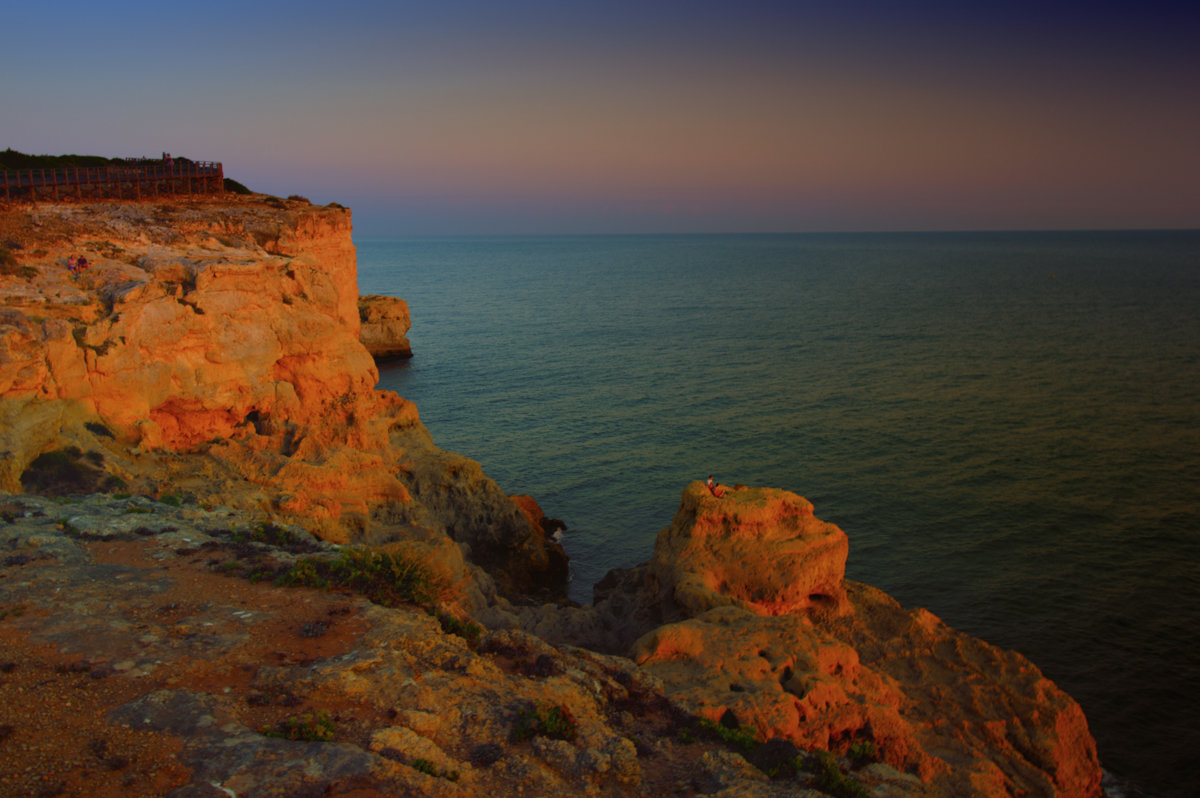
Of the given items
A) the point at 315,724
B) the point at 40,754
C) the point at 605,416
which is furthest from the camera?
the point at 605,416

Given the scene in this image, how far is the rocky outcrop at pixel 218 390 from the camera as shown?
784 inches

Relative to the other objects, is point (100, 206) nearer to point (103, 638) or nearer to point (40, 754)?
point (103, 638)

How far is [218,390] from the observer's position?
24.2m

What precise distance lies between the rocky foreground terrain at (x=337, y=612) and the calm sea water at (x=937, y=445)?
21.6ft

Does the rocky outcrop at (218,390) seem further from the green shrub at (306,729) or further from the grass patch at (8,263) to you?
the green shrub at (306,729)

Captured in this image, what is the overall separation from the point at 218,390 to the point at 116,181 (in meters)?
18.9

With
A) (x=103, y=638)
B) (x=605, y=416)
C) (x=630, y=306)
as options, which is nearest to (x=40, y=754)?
(x=103, y=638)

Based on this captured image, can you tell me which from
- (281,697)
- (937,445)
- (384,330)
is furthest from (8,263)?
(384,330)

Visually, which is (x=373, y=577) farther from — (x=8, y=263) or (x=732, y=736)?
(x=8, y=263)

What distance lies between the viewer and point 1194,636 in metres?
24.2

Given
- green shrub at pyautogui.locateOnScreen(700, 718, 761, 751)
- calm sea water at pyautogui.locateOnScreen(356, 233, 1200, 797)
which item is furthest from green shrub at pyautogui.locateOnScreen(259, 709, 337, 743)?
calm sea water at pyautogui.locateOnScreen(356, 233, 1200, 797)

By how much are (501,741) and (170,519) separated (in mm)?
10996

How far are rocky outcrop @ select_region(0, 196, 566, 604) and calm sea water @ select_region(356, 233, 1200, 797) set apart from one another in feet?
24.6

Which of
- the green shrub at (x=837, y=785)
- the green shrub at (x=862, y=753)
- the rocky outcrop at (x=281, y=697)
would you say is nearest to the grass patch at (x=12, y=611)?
the rocky outcrop at (x=281, y=697)
